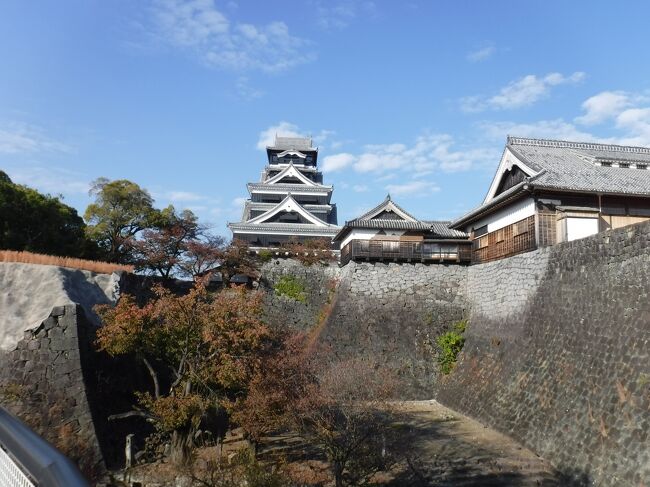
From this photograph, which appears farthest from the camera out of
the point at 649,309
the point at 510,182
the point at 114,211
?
the point at 114,211

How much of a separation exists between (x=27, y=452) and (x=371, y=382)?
842 cm

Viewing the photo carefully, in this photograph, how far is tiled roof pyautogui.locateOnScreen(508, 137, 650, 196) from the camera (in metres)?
14.8

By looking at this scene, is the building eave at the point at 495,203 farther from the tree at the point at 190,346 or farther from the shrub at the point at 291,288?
the tree at the point at 190,346

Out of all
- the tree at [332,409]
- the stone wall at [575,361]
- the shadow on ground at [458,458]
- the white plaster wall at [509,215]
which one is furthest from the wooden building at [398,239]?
the tree at [332,409]

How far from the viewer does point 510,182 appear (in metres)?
17.7

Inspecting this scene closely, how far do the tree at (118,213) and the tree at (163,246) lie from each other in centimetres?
122

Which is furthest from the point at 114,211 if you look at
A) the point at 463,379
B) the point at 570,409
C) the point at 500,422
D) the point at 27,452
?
the point at 27,452

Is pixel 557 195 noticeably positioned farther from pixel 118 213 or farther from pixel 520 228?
pixel 118 213

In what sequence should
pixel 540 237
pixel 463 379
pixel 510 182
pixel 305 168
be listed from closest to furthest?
pixel 540 237, pixel 463 379, pixel 510 182, pixel 305 168

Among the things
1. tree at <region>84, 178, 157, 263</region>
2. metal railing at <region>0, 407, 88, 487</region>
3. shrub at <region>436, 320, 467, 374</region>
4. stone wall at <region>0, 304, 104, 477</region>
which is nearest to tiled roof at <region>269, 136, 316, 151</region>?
tree at <region>84, 178, 157, 263</region>

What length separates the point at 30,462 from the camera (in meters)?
1.75

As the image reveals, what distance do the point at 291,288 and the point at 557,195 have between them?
1199 centimetres

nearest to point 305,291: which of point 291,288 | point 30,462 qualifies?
point 291,288

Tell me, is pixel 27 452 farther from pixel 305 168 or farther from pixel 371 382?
pixel 305 168
